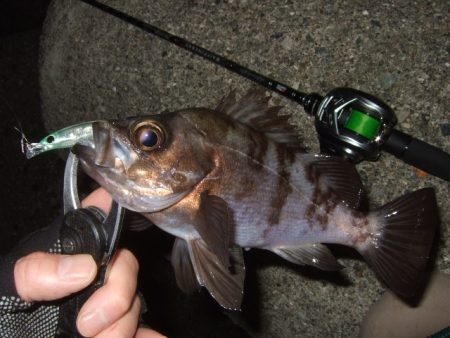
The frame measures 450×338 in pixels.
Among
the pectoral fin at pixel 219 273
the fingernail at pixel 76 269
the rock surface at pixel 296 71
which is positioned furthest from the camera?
the rock surface at pixel 296 71

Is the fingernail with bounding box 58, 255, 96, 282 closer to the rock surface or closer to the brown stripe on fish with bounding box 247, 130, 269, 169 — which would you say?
the brown stripe on fish with bounding box 247, 130, 269, 169

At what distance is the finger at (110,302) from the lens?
146cm

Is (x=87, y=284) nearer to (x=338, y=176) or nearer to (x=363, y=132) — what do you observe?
(x=338, y=176)

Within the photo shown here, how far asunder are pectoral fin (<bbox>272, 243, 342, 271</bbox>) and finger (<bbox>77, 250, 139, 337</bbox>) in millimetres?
565

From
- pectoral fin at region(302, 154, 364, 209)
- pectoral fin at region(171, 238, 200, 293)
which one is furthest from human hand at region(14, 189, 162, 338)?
pectoral fin at region(302, 154, 364, 209)

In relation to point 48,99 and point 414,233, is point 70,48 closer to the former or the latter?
point 48,99

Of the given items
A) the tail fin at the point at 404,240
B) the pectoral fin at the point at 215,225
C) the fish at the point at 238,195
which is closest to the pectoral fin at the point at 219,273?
the fish at the point at 238,195

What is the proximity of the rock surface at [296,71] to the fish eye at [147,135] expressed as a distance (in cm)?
103

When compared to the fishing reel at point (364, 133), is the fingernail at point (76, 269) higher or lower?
lower

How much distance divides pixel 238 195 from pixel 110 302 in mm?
577

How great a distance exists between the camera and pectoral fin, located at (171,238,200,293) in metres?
1.64

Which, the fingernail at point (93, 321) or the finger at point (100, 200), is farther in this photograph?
the finger at point (100, 200)

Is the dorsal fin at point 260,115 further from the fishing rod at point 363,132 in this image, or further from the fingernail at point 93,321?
the fingernail at point 93,321

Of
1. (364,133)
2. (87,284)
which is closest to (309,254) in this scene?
(364,133)
